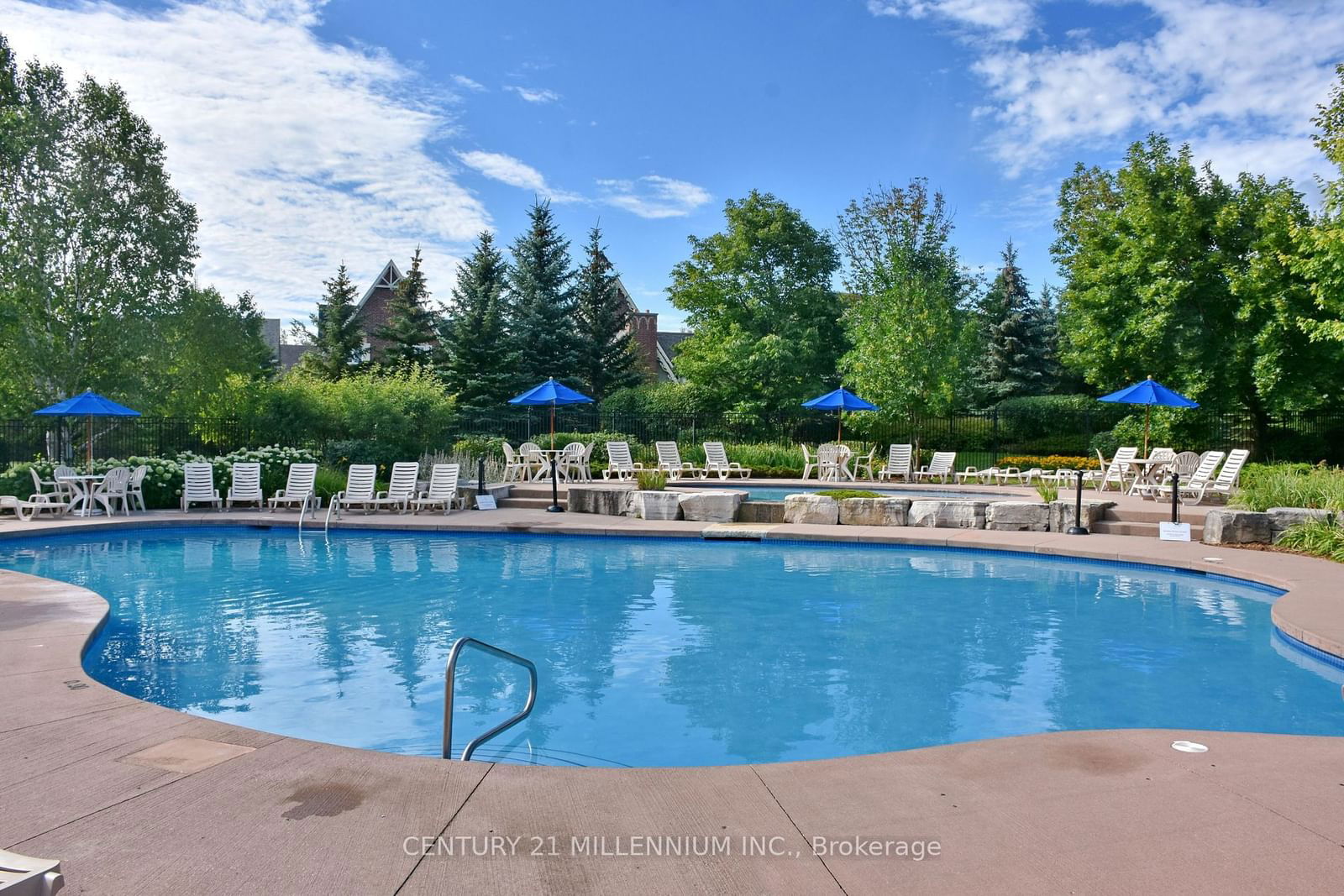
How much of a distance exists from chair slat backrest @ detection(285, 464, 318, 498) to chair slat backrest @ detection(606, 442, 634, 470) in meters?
6.32

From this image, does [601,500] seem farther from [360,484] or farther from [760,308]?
[760,308]

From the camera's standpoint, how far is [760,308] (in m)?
29.0

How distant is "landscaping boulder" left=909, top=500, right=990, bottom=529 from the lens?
529 inches

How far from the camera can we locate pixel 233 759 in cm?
369

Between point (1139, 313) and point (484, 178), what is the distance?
Answer: 19054mm

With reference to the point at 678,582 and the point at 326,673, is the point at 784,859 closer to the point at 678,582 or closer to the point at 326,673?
the point at 326,673

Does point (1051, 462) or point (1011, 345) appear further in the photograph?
point (1011, 345)

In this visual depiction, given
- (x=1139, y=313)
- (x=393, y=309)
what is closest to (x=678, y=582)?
(x=1139, y=313)

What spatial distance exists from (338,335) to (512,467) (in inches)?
772

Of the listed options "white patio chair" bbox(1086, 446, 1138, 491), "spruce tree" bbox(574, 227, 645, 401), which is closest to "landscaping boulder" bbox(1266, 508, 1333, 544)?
"white patio chair" bbox(1086, 446, 1138, 491)

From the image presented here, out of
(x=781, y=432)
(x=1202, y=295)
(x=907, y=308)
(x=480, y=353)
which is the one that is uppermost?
(x=1202, y=295)

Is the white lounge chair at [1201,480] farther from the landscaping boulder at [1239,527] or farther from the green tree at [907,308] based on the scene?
the green tree at [907,308]

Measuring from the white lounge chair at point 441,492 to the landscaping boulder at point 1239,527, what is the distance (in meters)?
11.5

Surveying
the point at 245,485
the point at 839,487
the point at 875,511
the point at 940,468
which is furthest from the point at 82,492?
the point at 940,468
